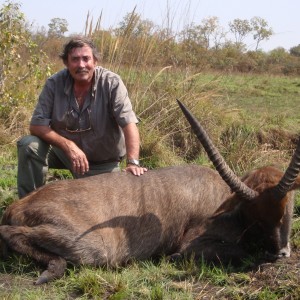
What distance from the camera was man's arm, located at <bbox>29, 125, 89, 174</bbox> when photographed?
521 centimetres

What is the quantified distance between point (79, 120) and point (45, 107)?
0.37 meters

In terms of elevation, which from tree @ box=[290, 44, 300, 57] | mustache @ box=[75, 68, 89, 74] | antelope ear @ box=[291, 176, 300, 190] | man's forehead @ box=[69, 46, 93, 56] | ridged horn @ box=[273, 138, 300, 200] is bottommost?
antelope ear @ box=[291, 176, 300, 190]

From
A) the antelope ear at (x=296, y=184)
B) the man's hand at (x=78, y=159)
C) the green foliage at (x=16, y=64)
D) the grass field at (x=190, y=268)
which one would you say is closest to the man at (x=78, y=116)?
the man's hand at (x=78, y=159)

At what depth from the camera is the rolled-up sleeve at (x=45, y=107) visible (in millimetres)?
5551

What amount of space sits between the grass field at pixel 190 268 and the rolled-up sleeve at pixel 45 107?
38.2 inches

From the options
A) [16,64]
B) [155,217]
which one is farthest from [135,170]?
[16,64]

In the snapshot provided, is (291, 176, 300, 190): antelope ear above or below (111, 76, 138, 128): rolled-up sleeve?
below

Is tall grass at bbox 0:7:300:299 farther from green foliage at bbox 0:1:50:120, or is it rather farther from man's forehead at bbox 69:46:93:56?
man's forehead at bbox 69:46:93:56

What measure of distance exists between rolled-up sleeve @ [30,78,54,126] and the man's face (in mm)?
306

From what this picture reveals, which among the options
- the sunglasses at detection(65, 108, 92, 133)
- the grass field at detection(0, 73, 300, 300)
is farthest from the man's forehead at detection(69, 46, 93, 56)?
the grass field at detection(0, 73, 300, 300)

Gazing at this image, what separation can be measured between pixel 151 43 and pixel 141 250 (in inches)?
179

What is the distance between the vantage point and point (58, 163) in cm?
605

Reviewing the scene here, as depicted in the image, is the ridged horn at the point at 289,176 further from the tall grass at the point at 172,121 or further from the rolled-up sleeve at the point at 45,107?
the rolled-up sleeve at the point at 45,107

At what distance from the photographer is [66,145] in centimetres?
529
